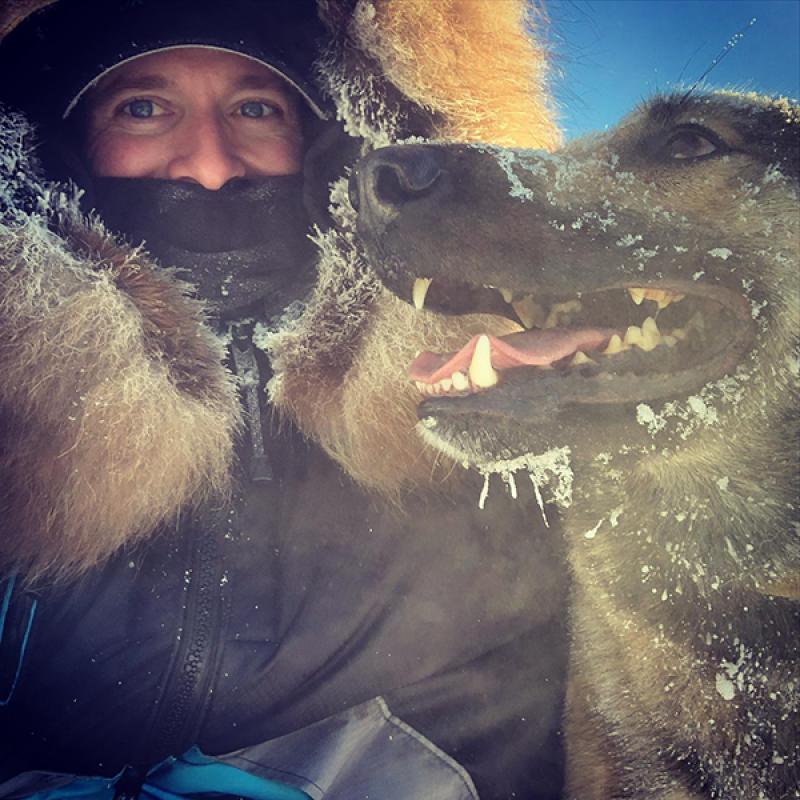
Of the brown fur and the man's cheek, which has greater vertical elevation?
the man's cheek

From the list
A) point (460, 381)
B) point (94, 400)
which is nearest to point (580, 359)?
point (460, 381)

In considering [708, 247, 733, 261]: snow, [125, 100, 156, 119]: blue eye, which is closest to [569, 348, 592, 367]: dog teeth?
[708, 247, 733, 261]: snow

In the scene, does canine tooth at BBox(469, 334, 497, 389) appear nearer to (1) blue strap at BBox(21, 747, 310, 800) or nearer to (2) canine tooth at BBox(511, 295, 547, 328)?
(2) canine tooth at BBox(511, 295, 547, 328)

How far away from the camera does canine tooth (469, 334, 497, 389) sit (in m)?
1.45

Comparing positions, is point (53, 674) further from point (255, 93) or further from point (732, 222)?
point (732, 222)

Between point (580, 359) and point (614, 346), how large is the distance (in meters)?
0.07

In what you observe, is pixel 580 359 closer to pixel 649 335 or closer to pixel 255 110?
pixel 649 335

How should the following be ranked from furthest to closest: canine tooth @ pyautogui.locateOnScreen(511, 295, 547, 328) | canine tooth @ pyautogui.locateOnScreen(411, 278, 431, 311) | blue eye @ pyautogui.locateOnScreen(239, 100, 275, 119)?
blue eye @ pyautogui.locateOnScreen(239, 100, 275, 119)
canine tooth @ pyautogui.locateOnScreen(511, 295, 547, 328)
canine tooth @ pyautogui.locateOnScreen(411, 278, 431, 311)

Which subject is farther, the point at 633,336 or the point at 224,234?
the point at 224,234

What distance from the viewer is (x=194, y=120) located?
1793mm

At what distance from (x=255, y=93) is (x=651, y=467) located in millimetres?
1235

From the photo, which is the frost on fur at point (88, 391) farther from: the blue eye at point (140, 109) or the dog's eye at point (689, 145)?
the dog's eye at point (689, 145)

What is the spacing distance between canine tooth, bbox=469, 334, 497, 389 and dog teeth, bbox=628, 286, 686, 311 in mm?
291

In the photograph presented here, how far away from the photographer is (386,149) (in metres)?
1.38
